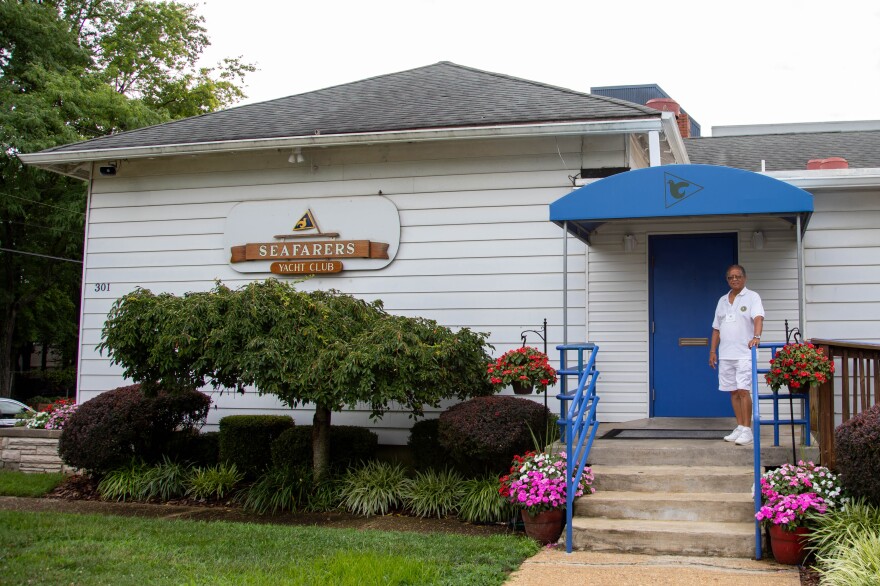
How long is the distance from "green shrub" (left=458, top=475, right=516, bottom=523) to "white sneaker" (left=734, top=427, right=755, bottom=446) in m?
2.09

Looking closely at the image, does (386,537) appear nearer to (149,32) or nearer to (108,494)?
(108,494)

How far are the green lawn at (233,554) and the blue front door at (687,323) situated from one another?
3.27 meters

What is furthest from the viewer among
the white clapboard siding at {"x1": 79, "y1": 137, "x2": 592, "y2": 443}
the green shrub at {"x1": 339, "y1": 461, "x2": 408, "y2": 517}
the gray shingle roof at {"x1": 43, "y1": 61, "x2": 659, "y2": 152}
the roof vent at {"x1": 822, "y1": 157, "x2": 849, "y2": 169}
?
the roof vent at {"x1": 822, "y1": 157, "x2": 849, "y2": 169}

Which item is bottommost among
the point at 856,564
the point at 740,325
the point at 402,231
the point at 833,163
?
the point at 856,564

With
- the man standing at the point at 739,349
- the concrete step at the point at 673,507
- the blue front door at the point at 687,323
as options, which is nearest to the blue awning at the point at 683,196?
the man standing at the point at 739,349

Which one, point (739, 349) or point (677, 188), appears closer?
point (739, 349)

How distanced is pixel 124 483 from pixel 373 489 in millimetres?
2929

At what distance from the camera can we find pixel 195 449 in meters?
9.66

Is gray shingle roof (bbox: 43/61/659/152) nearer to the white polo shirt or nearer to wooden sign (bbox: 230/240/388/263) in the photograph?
wooden sign (bbox: 230/240/388/263)

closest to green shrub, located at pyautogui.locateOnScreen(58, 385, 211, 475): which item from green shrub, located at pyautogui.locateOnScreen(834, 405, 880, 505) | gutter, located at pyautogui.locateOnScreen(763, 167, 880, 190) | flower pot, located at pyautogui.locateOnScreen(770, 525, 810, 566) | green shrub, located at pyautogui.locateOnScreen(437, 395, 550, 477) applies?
green shrub, located at pyautogui.locateOnScreen(437, 395, 550, 477)

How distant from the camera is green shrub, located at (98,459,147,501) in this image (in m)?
9.04

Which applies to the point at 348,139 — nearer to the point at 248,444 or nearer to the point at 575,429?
the point at 248,444

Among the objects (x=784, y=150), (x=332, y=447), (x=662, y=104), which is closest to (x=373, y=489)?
(x=332, y=447)

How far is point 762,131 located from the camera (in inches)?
711
